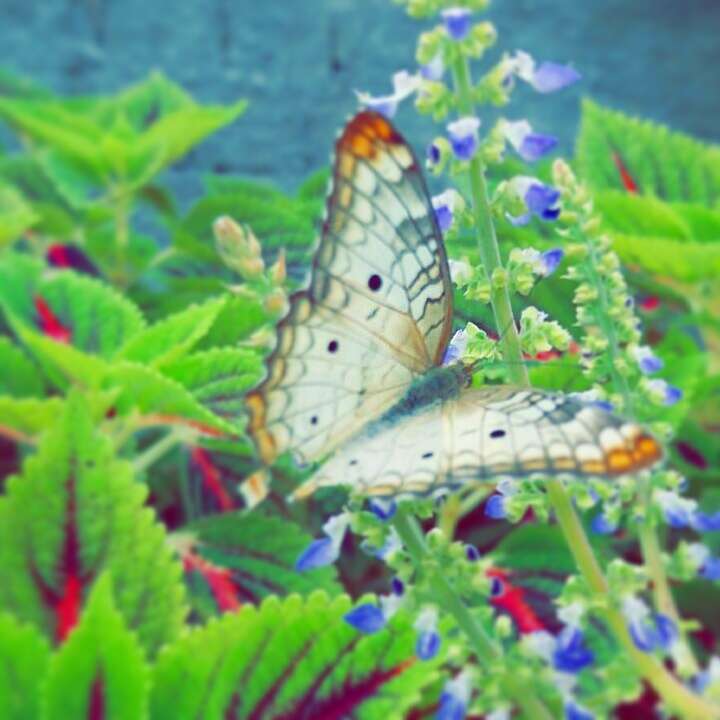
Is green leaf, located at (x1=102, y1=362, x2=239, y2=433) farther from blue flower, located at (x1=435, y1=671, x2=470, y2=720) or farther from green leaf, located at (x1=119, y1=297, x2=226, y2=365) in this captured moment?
blue flower, located at (x1=435, y1=671, x2=470, y2=720)

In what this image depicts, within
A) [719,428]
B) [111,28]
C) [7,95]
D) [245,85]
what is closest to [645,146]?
[719,428]

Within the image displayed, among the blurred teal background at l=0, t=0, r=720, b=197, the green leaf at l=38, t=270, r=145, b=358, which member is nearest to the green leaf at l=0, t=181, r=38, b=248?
the green leaf at l=38, t=270, r=145, b=358

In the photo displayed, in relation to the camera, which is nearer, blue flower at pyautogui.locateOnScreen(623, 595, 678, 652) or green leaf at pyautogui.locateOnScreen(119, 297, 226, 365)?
blue flower at pyautogui.locateOnScreen(623, 595, 678, 652)

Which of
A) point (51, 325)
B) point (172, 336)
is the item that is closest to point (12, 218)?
point (51, 325)

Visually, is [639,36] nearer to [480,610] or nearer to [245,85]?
[245,85]

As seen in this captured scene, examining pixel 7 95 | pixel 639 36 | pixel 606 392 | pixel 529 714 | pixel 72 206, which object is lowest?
pixel 529 714

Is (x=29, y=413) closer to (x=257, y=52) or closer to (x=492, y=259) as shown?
(x=492, y=259)

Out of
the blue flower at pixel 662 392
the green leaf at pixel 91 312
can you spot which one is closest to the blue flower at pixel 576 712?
the blue flower at pixel 662 392

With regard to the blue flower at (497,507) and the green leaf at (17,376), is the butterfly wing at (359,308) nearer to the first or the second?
the blue flower at (497,507)
